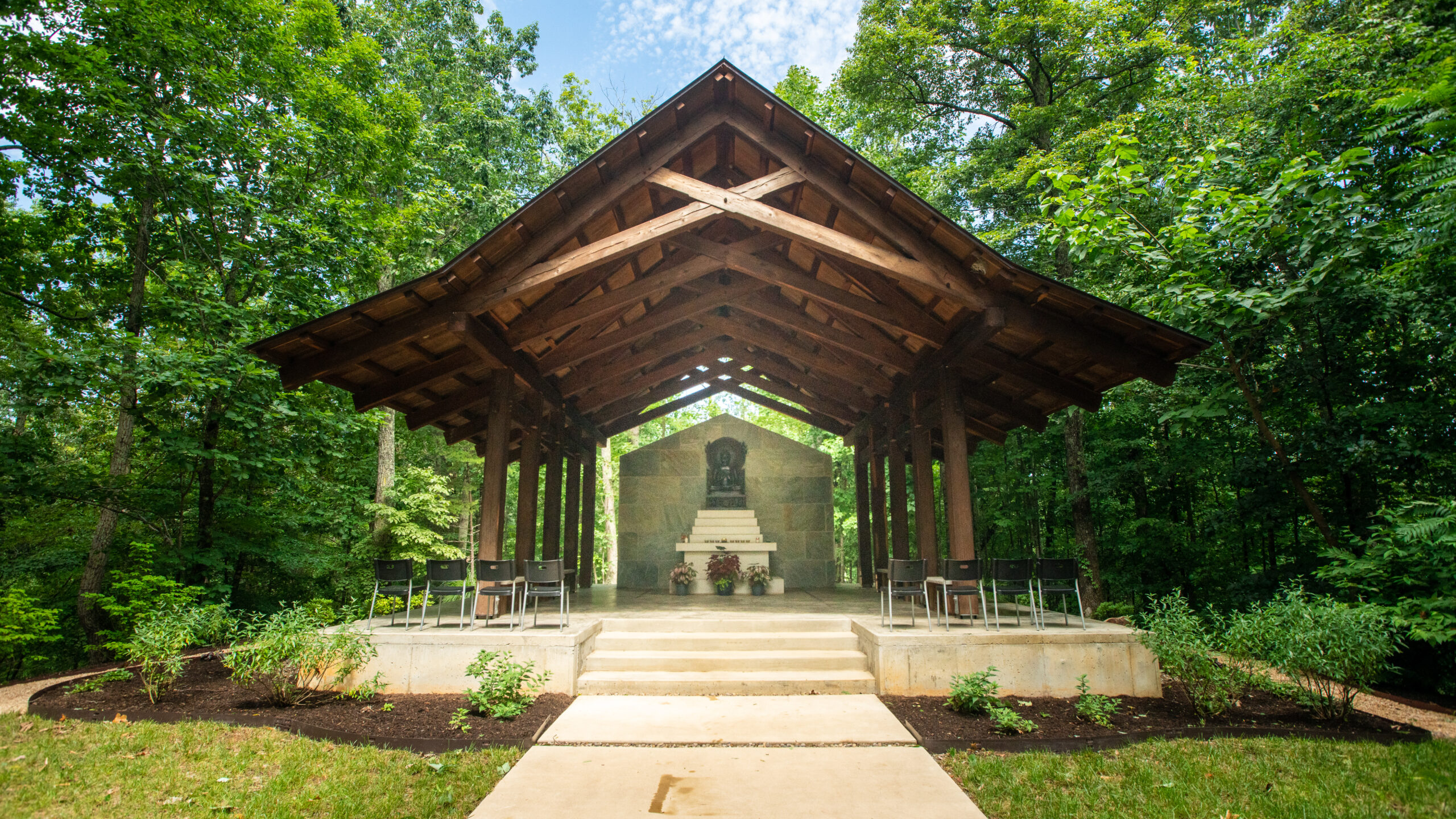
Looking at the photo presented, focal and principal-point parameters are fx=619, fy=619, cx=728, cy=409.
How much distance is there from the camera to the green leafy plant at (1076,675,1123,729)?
185 inches

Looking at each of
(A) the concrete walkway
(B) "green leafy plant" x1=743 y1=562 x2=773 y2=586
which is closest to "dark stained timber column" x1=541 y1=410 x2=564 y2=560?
(B) "green leafy plant" x1=743 y1=562 x2=773 y2=586

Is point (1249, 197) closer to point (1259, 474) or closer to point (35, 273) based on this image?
point (1259, 474)

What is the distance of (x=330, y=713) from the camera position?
4832 mm

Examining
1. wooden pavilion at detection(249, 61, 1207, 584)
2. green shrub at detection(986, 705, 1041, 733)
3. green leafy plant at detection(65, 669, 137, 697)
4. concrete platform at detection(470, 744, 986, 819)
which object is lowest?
concrete platform at detection(470, 744, 986, 819)

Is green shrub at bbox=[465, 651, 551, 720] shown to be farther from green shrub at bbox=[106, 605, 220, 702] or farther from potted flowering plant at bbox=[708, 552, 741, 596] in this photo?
potted flowering plant at bbox=[708, 552, 741, 596]

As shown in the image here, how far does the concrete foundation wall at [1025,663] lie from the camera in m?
5.56

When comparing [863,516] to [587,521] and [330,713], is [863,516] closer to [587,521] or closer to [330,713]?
[587,521]

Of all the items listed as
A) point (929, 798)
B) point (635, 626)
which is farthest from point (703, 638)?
point (929, 798)

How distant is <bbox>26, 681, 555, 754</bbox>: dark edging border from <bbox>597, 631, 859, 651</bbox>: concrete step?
5.89 ft

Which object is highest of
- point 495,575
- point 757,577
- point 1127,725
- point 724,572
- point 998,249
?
point 998,249

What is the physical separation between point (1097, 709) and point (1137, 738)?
16.6 inches

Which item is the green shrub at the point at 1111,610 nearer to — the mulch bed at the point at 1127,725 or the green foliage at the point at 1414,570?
the green foliage at the point at 1414,570

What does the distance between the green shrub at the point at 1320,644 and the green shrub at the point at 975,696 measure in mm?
1869

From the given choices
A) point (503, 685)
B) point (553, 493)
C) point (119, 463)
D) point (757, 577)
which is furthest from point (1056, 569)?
point (119, 463)
